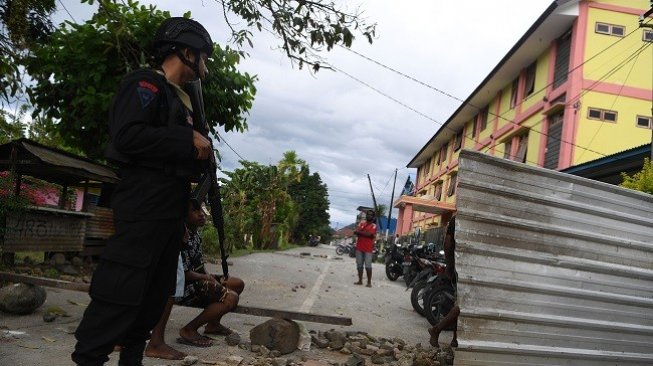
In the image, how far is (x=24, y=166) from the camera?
273 inches

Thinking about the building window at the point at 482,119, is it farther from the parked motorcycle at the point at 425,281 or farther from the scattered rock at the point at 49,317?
the scattered rock at the point at 49,317

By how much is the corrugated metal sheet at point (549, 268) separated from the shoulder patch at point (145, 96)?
67.9 inches

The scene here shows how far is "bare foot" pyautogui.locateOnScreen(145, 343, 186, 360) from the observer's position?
367 centimetres

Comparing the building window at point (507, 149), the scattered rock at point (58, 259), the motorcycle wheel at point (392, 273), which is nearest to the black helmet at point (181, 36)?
the scattered rock at point (58, 259)

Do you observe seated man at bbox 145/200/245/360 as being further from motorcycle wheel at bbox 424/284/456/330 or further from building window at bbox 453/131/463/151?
building window at bbox 453/131/463/151

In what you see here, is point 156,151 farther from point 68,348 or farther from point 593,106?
point 593,106

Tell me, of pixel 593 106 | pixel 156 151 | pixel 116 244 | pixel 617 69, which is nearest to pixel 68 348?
pixel 116 244

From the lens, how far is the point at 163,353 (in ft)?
12.1

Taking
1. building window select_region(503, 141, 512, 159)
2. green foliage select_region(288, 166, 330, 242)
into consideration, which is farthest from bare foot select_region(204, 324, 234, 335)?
green foliage select_region(288, 166, 330, 242)

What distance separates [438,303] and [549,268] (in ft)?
12.6

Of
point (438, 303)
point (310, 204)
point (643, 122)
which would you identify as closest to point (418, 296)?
point (438, 303)

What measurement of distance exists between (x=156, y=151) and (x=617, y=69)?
1607 centimetres

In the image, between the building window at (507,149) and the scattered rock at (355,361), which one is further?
the building window at (507,149)

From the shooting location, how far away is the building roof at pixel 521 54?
15.0 metres
